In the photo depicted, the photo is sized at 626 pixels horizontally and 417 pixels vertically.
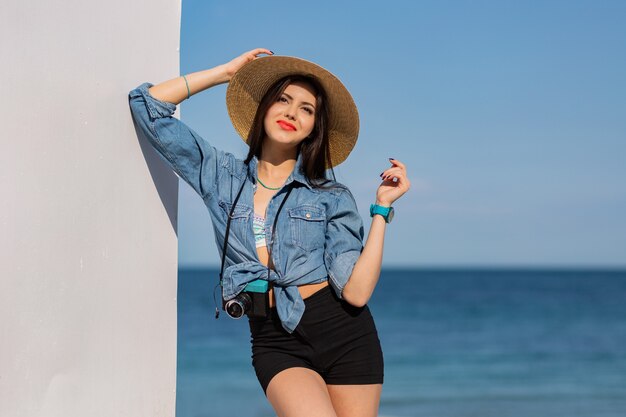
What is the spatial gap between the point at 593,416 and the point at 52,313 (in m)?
8.81

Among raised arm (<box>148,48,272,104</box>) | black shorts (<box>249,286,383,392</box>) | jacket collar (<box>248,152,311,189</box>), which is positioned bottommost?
black shorts (<box>249,286,383,392</box>)

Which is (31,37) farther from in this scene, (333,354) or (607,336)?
(607,336)

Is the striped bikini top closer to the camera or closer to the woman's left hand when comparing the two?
the camera

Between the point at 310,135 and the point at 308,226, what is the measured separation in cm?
37

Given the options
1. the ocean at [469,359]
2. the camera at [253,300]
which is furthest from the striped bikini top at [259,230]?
the ocean at [469,359]

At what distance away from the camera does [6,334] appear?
1919 millimetres

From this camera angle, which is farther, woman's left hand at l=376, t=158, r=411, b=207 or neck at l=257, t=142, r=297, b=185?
neck at l=257, t=142, r=297, b=185

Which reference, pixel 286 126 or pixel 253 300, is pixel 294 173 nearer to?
pixel 286 126

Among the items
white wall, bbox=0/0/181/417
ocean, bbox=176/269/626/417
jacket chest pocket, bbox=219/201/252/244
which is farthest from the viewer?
ocean, bbox=176/269/626/417

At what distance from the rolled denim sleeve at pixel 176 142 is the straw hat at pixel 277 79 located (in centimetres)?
28

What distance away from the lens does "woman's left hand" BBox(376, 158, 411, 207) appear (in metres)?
2.72

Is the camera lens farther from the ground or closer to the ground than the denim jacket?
closer to the ground

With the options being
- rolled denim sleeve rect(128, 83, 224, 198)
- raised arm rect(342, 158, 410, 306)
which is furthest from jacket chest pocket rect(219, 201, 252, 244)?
raised arm rect(342, 158, 410, 306)

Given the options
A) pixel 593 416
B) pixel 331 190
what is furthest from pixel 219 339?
pixel 331 190
